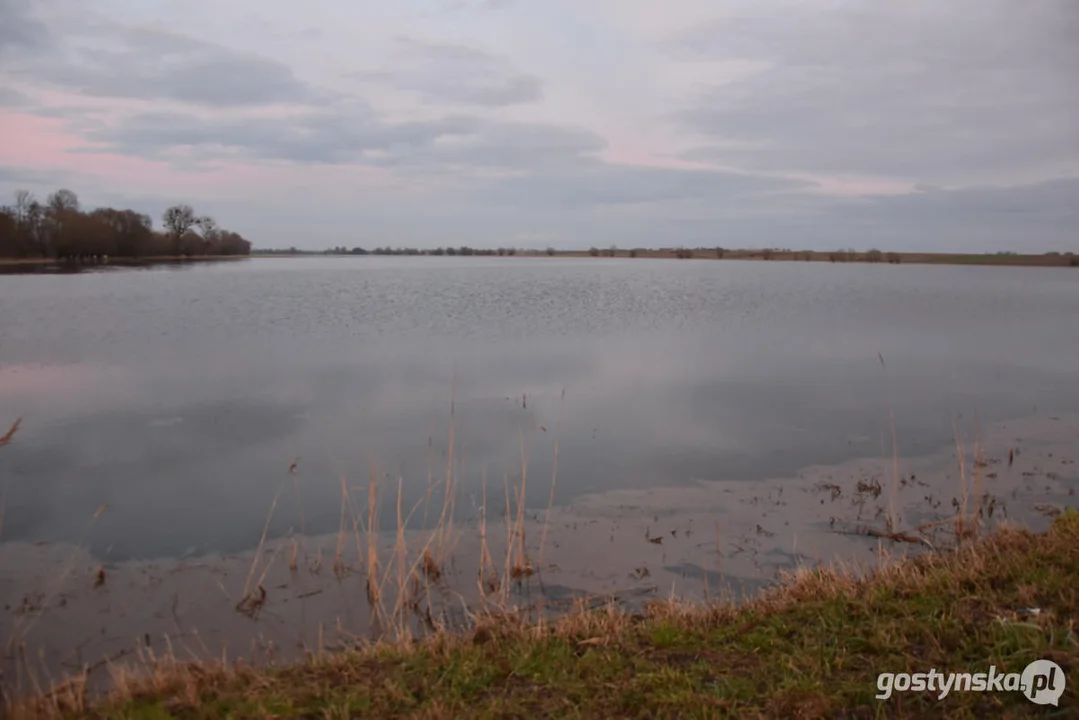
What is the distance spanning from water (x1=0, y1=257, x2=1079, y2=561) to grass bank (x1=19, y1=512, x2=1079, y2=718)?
3124 millimetres

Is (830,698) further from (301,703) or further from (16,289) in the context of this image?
(16,289)

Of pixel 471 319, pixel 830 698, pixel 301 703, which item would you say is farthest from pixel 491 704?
pixel 471 319

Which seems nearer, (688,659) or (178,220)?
(688,659)

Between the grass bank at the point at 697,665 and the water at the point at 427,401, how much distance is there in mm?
3124

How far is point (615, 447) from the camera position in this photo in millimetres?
10320

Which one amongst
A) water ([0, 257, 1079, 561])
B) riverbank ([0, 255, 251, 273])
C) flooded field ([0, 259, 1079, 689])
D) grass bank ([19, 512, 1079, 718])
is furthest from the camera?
riverbank ([0, 255, 251, 273])

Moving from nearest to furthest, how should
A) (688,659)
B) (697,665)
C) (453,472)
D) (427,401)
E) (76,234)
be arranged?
1. (697,665)
2. (688,659)
3. (453,472)
4. (427,401)
5. (76,234)

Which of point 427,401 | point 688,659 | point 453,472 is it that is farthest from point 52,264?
point 688,659

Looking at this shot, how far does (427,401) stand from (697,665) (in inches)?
374

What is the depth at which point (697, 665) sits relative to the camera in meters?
4.06

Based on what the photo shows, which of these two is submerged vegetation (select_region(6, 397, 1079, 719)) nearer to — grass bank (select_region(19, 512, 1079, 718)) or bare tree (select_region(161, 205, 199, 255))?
grass bank (select_region(19, 512, 1079, 718))

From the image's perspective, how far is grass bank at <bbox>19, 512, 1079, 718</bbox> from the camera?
3.62m

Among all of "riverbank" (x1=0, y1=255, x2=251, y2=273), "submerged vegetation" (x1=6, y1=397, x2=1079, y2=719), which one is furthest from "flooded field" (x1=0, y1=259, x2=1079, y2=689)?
"riverbank" (x1=0, y1=255, x2=251, y2=273)

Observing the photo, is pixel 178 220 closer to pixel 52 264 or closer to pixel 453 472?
pixel 52 264
